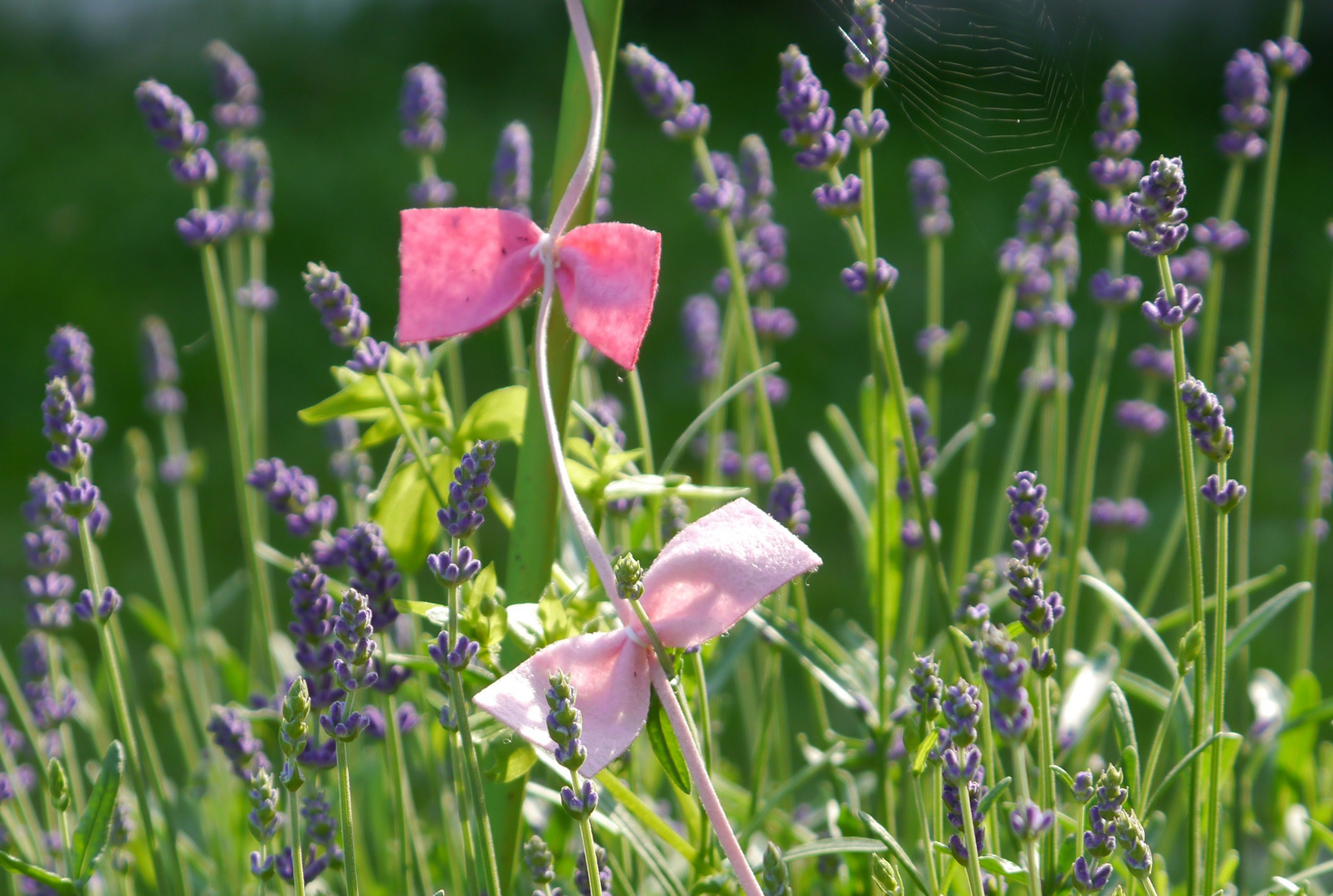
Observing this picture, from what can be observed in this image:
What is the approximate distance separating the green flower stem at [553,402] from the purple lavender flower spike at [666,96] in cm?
19

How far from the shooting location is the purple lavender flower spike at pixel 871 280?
0.70m

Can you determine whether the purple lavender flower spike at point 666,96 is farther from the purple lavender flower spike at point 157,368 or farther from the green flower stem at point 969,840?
the purple lavender flower spike at point 157,368

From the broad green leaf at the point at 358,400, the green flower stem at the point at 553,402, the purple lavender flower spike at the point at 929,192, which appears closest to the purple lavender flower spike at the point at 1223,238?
the purple lavender flower spike at the point at 929,192

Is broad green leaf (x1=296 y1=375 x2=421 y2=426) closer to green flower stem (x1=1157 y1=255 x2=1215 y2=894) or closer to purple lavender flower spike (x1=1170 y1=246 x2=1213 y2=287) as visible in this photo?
green flower stem (x1=1157 y1=255 x2=1215 y2=894)

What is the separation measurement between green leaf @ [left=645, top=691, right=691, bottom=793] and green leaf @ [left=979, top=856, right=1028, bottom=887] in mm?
151

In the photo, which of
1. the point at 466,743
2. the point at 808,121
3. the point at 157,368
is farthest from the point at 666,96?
the point at 157,368

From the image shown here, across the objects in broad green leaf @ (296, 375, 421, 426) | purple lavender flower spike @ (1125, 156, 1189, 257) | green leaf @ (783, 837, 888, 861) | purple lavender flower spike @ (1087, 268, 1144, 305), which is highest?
purple lavender flower spike @ (1125, 156, 1189, 257)

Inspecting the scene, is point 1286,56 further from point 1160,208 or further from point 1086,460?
point 1160,208

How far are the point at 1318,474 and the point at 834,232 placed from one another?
2.43 m

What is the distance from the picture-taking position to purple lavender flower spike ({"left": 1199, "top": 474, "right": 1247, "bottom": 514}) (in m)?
0.58

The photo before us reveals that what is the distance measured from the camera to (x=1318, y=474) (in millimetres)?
1000

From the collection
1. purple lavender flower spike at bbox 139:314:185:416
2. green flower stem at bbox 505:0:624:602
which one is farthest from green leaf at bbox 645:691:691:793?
purple lavender flower spike at bbox 139:314:185:416

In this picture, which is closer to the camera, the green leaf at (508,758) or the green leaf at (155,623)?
the green leaf at (508,758)

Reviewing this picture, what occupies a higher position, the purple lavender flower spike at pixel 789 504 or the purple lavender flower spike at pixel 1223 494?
the purple lavender flower spike at pixel 1223 494
